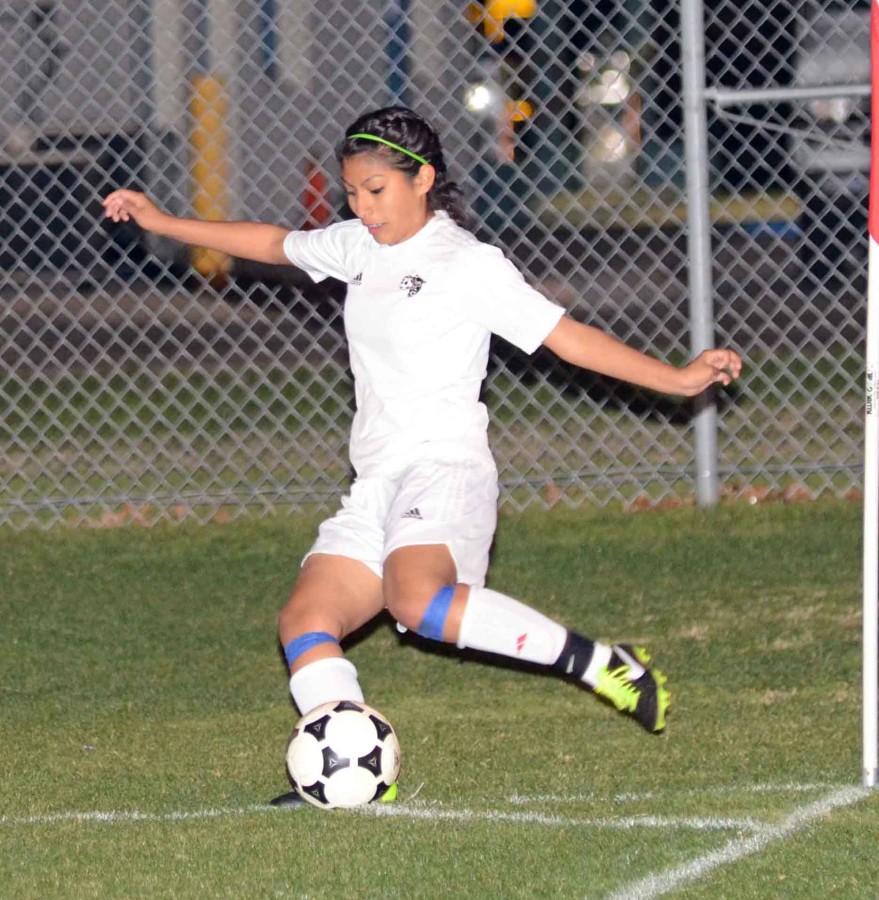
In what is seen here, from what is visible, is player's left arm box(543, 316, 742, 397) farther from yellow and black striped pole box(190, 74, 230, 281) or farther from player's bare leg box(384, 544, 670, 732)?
yellow and black striped pole box(190, 74, 230, 281)

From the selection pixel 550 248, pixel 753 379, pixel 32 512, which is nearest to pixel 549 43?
pixel 550 248

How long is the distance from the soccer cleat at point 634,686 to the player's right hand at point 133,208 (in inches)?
76.2

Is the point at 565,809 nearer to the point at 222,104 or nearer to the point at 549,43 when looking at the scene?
the point at 222,104

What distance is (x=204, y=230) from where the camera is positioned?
5.49 meters

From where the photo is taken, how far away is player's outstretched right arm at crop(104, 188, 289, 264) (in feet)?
17.9

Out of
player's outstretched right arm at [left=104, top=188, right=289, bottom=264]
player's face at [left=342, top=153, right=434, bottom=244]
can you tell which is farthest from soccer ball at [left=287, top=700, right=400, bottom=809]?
player's outstretched right arm at [left=104, top=188, right=289, bottom=264]

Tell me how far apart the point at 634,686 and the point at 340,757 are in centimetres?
87

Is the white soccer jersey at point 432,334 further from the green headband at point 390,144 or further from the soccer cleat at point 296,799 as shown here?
the soccer cleat at point 296,799

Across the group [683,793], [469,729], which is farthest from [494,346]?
[683,793]

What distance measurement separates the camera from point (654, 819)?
14.2 feet

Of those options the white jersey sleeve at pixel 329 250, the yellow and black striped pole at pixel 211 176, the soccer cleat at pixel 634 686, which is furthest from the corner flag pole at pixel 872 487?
the yellow and black striped pole at pixel 211 176

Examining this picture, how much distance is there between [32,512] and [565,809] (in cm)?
422

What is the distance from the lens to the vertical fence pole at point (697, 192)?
744 cm

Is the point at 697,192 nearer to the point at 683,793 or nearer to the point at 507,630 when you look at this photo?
the point at 507,630
